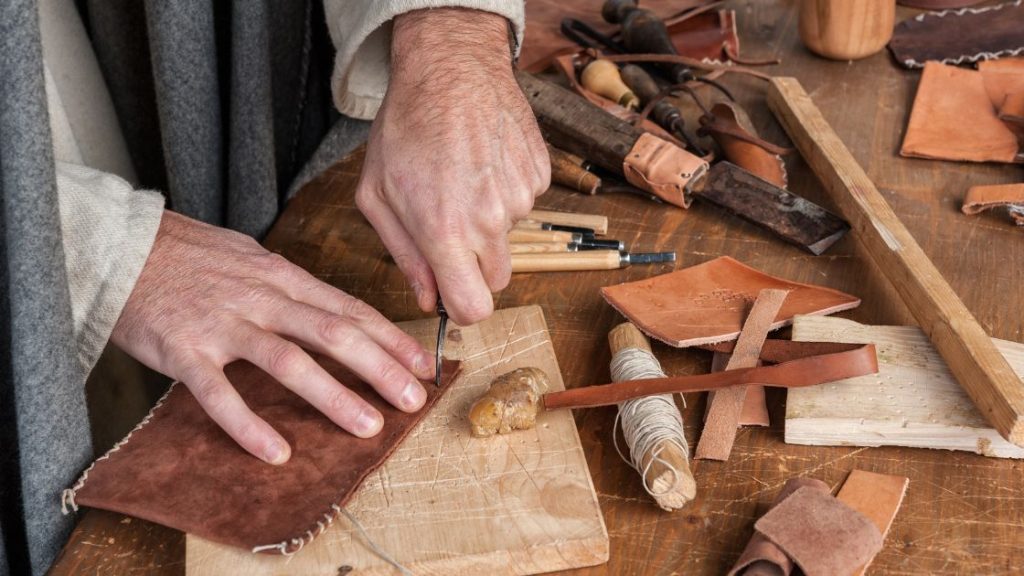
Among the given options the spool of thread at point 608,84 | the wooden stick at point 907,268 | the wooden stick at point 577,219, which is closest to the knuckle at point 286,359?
the wooden stick at point 577,219

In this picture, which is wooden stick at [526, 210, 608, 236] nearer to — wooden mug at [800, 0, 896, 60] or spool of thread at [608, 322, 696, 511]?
spool of thread at [608, 322, 696, 511]

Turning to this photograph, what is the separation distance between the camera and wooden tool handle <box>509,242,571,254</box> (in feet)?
4.89

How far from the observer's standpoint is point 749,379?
115 cm

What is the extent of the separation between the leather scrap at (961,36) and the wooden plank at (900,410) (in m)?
0.87

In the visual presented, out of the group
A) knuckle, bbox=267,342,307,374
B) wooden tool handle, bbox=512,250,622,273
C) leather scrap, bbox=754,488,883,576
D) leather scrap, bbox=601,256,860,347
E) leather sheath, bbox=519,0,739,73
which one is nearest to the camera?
leather scrap, bbox=754,488,883,576

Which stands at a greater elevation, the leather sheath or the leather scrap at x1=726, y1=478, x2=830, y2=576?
the leather scrap at x1=726, y1=478, x2=830, y2=576

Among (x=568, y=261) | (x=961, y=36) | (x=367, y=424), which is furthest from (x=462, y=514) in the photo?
(x=961, y=36)

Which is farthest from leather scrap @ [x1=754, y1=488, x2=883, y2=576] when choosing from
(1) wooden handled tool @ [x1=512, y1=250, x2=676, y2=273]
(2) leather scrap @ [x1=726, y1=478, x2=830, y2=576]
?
(1) wooden handled tool @ [x1=512, y1=250, x2=676, y2=273]

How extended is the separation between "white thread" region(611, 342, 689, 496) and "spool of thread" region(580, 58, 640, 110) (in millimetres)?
738

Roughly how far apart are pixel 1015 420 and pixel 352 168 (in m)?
1.16

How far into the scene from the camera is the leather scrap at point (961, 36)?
186cm

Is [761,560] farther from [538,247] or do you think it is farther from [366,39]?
[366,39]

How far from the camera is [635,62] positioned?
1943 millimetres

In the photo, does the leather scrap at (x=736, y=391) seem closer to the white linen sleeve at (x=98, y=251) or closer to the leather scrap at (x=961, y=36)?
the white linen sleeve at (x=98, y=251)
